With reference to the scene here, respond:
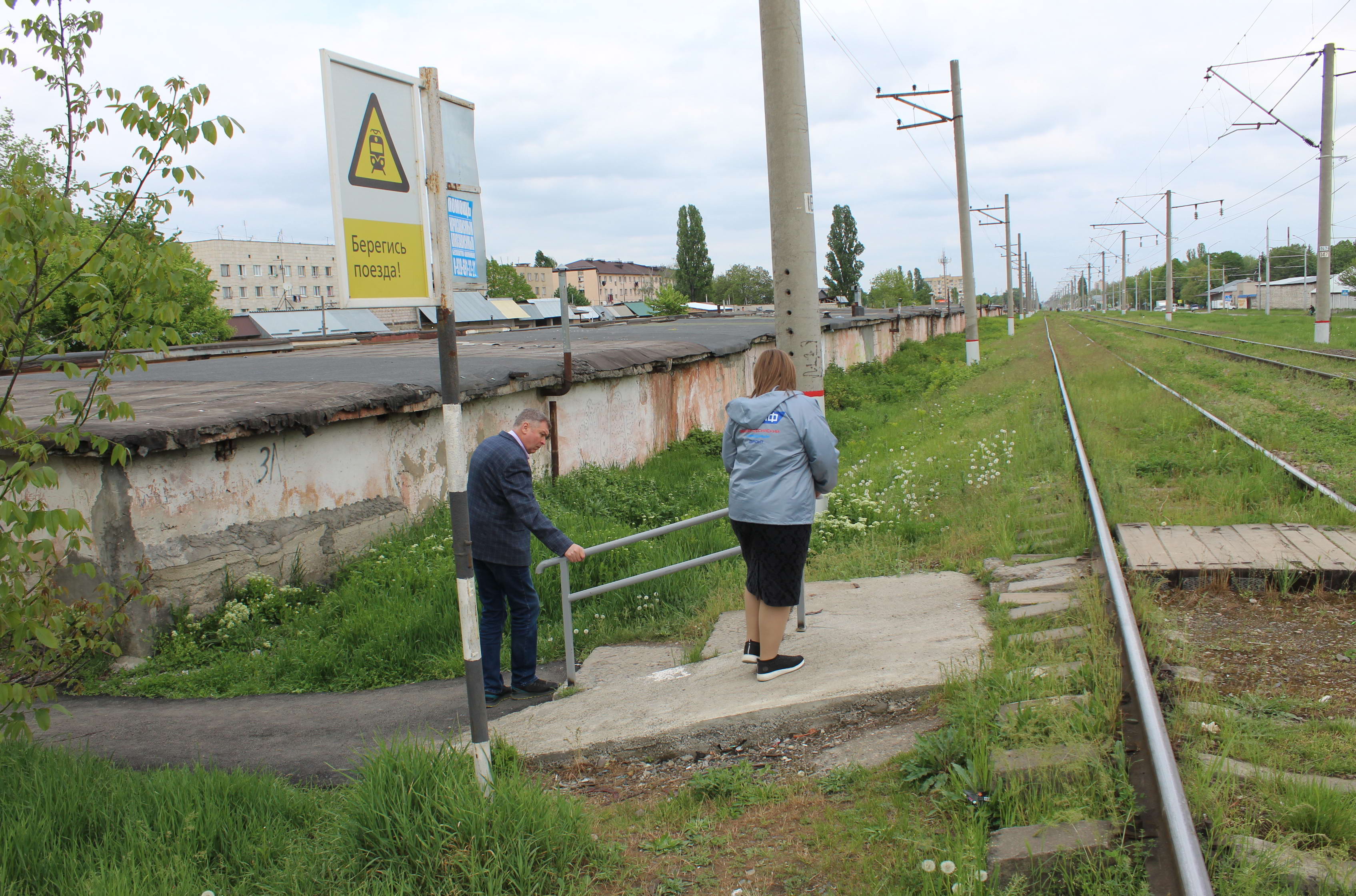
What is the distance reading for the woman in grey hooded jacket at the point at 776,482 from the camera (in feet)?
15.5

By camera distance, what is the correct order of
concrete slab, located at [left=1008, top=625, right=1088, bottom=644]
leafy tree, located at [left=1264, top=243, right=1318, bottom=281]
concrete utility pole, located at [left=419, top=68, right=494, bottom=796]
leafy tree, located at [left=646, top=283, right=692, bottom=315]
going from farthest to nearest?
leafy tree, located at [left=1264, top=243, right=1318, bottom=281]
leafy tree, located at [left=646, top=283, right=692, bottom=315]
concrete slab, located at [left=1008, top=625, right=1088, bottom=644]
concrete utility pole, located at [left=419, top=68, right=494, bottom=796]

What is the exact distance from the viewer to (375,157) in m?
3.53

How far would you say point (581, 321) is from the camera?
35.5 metres

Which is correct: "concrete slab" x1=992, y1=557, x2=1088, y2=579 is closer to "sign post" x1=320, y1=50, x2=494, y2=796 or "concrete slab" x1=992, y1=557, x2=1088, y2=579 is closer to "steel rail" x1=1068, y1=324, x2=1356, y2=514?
"steel rail" x1=1068, y1=324, x2=1356, y2=514

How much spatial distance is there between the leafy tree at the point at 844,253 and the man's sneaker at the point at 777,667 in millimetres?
99929

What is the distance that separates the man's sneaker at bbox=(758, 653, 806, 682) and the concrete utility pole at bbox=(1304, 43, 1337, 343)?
26.7 m

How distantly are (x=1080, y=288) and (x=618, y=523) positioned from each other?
182m

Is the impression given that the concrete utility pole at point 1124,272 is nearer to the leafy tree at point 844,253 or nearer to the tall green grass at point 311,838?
the leafy tree at point 844,253

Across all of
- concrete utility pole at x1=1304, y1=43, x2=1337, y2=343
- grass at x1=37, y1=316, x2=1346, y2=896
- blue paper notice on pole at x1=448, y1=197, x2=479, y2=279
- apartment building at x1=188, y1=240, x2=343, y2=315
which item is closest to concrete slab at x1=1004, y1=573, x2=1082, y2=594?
grass at x1=37, y1=316, x2=1346, y2=896

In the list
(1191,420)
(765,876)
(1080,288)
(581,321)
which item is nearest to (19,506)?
(765,876)

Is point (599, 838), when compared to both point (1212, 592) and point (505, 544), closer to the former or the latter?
point (505, 544)

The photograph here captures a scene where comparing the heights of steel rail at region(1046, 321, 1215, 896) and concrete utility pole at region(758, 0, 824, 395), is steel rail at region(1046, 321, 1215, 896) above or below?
below

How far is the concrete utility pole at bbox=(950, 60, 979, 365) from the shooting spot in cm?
2517

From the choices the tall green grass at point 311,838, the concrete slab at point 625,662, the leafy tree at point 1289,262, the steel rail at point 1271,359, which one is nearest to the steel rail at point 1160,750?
the tall green grass at point 311,838
